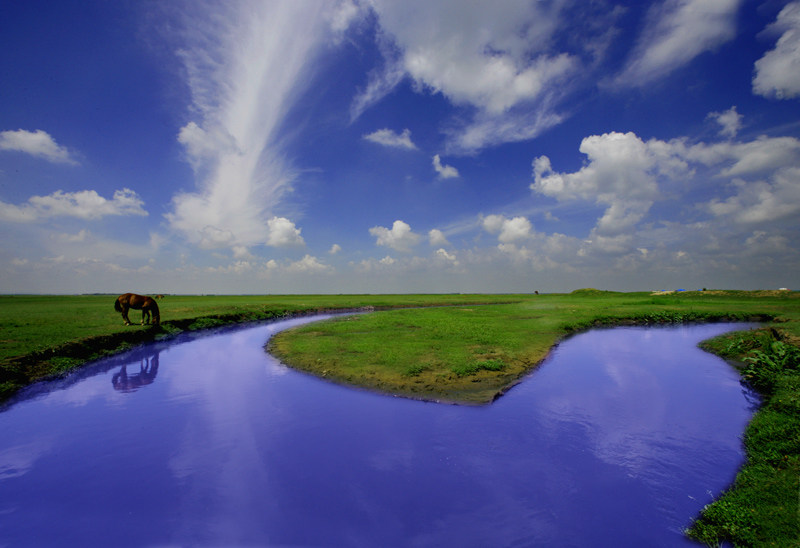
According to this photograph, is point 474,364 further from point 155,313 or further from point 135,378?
point 155,313

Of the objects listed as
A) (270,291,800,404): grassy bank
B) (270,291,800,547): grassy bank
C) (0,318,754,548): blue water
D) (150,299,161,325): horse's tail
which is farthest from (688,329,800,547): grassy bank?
(150,299,161,325): horse's tail

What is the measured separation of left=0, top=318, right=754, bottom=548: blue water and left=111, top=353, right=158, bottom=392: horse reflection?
0.46 metres

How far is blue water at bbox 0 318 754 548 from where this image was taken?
5.41m

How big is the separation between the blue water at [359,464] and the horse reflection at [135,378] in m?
0.46

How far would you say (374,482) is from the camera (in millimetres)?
6559

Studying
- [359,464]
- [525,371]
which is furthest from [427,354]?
[359,464]

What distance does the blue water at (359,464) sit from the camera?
17.7 feet

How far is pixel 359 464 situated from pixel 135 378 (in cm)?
1278

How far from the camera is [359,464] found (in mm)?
7176

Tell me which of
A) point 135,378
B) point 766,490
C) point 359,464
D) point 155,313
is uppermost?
point 155,313

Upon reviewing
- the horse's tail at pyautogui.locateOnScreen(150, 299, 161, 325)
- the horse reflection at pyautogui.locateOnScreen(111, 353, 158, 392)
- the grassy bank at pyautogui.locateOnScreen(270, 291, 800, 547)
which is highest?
the horse's tail at pyautogui.locateOnScreen(150, 299, 161, 325)

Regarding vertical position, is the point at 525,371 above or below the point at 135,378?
above

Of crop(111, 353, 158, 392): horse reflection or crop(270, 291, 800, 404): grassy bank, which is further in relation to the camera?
crop(111, 353, 158, 392): horse reflection

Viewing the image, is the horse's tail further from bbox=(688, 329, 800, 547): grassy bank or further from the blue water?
bbox=(688, 329, 800, 547): grassy bank
